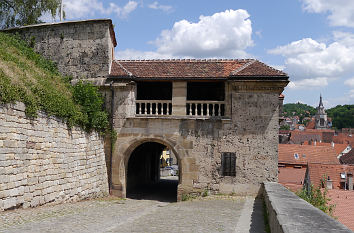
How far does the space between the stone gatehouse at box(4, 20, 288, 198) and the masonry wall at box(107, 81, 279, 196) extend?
4 centimetres

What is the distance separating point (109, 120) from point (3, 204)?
713 cm

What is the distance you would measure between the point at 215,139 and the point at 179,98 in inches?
94.1

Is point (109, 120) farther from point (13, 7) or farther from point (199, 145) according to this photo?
point (13, 7)

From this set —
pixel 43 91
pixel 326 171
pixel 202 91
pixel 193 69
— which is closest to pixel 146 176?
pixel 202 91

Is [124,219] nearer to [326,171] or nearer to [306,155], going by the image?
[326,171]

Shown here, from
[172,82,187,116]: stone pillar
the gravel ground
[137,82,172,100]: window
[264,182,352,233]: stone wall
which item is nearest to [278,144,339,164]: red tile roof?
[137,82,172,100]: window

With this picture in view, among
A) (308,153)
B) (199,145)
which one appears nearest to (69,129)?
(199,145)

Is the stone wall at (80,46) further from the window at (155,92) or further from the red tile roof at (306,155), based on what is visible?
the red tile roof at (306,155)

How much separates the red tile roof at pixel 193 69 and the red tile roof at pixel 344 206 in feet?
17.9

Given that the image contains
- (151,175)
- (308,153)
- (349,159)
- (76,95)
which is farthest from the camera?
(349,159)

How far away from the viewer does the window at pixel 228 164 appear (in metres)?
14.3

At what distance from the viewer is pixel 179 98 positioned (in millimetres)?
14938

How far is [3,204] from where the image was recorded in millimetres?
8164

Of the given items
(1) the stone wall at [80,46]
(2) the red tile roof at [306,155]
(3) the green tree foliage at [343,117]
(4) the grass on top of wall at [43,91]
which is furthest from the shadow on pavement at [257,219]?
(3) the green tree foliage at [343,117]
